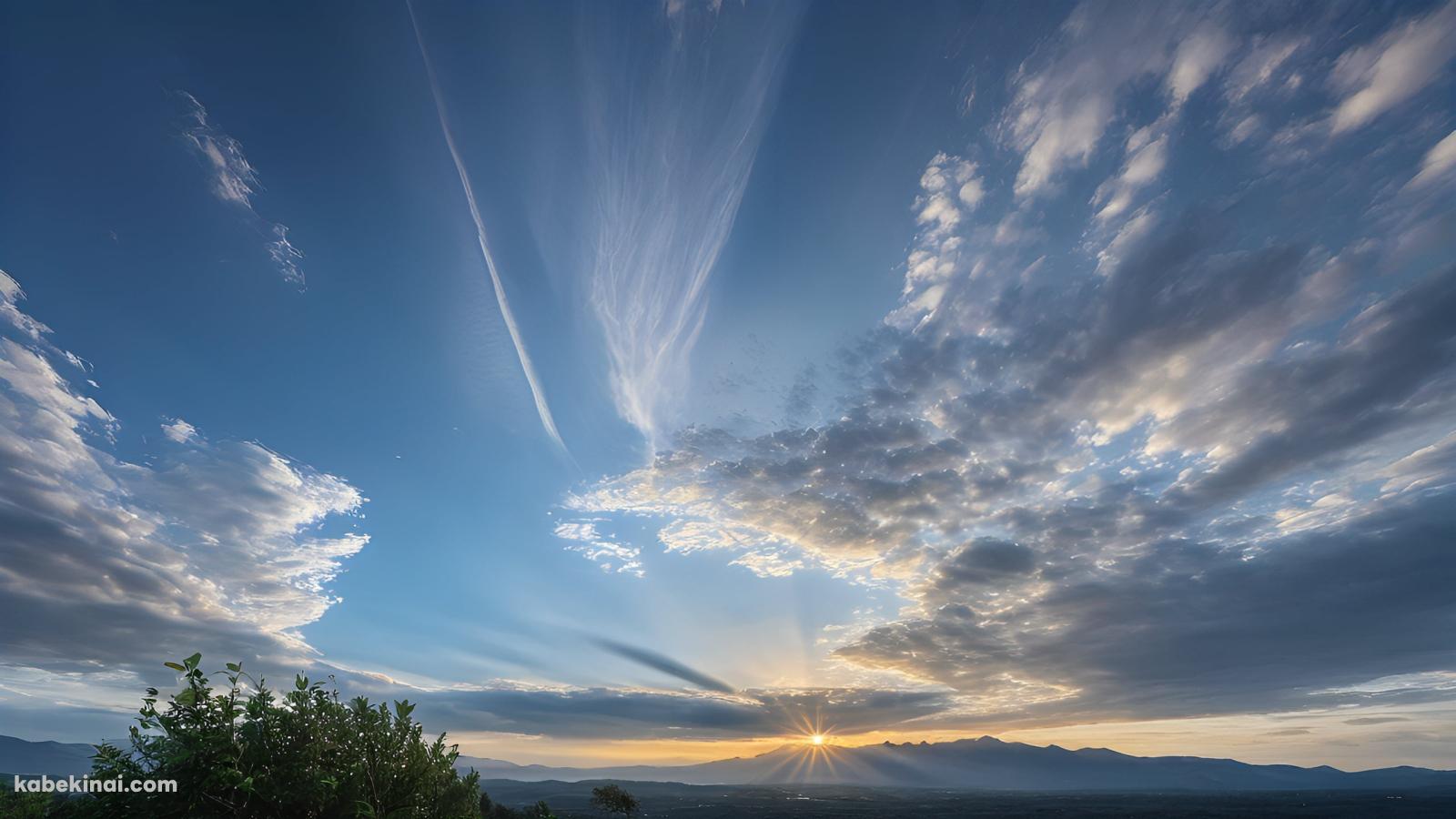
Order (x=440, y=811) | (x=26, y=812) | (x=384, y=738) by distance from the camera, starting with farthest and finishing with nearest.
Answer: (x=26, y=812) < (x=440, y=811) < (x=384, y=738)

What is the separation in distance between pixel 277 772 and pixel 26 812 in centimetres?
7138

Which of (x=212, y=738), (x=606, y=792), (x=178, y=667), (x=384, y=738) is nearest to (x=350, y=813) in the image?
(x=384, y=738)

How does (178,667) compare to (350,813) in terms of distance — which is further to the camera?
(350,813)

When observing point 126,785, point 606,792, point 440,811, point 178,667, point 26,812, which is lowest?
point 606,792

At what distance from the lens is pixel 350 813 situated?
22562mm

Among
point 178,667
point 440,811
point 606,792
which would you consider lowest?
point 606,792

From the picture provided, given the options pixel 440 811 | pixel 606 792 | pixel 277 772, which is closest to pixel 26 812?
pixel 440 811

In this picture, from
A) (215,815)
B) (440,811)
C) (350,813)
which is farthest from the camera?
(440,811)

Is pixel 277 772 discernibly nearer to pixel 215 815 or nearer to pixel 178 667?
pixel 215 815

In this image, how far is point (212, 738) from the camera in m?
19.5

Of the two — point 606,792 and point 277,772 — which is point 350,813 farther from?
point 606,792

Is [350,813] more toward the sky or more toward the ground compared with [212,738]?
more toward the ground

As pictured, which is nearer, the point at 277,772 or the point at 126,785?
the point at 126,785

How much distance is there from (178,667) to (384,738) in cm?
941
